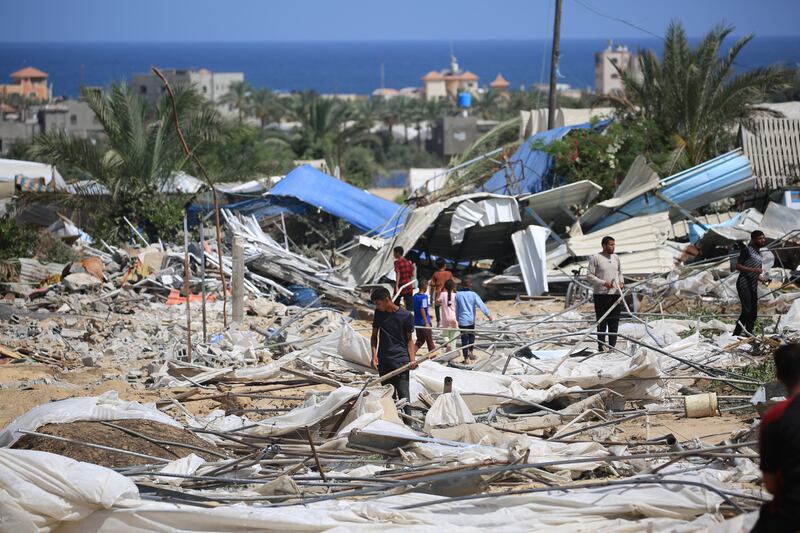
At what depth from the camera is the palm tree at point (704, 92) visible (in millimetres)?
19875

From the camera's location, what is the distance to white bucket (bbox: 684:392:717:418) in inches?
321

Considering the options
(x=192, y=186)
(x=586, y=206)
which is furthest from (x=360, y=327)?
(x=192, y=186)

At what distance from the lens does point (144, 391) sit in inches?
387

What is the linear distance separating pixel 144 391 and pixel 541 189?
1097cm

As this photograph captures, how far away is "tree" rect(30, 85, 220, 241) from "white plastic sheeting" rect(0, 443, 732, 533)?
13934 millimetres

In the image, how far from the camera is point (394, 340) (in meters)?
8.03

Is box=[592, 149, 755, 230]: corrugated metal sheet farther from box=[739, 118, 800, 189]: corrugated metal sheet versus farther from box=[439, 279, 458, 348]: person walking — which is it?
box=[439, 279, 458, 348]: person walking

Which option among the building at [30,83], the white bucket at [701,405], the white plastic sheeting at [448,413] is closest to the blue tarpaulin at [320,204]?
the white bucket at [701,405]

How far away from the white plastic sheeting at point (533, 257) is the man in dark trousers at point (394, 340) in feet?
25.8

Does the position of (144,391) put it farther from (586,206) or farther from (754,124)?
(754,124)

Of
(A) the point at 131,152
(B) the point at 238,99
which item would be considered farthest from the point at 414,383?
(B) the point at 238,99

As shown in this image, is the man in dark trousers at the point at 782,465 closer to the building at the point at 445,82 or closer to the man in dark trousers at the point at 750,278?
the man in dark trousers at the point at 750,278

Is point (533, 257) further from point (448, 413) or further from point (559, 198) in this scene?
point (448, 413)

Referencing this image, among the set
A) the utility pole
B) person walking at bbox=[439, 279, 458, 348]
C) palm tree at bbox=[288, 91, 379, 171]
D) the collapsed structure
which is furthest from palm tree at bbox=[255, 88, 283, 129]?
person walking at bbox=[439, 279, 458, 348]
